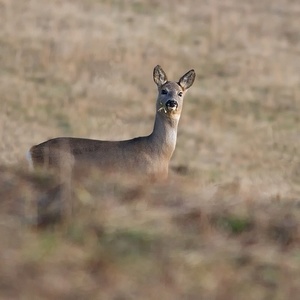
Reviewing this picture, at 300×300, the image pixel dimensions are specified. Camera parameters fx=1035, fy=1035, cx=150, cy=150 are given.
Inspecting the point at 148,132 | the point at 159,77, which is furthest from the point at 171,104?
the point at 148,132

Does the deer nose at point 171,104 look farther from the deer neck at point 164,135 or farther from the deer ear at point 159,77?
the deer ear at point 159,77

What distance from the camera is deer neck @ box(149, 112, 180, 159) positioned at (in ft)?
38.3

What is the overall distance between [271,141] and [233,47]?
7.27m

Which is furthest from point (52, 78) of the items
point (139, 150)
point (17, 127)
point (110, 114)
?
point (139, 150)

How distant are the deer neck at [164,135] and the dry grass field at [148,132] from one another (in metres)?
0.33

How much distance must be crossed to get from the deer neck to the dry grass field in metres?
0.33

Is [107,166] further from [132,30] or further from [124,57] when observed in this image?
[132,30]

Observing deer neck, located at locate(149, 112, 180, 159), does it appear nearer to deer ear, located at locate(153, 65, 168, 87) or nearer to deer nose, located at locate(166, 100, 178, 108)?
deer nose, located at locate(166, 100, 178, 108)

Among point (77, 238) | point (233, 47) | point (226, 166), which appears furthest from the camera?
point (233, 47)

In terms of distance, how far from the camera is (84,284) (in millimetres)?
5316

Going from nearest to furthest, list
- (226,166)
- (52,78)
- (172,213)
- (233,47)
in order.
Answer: (172,213)
(226,166)
(52,78)
(233,47)

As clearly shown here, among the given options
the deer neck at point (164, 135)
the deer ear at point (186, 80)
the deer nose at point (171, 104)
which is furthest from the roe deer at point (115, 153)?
the deer ear at point (186, 80)

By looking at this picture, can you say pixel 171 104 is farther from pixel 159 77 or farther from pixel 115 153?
pixel 115 153

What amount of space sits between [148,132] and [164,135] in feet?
21.6
